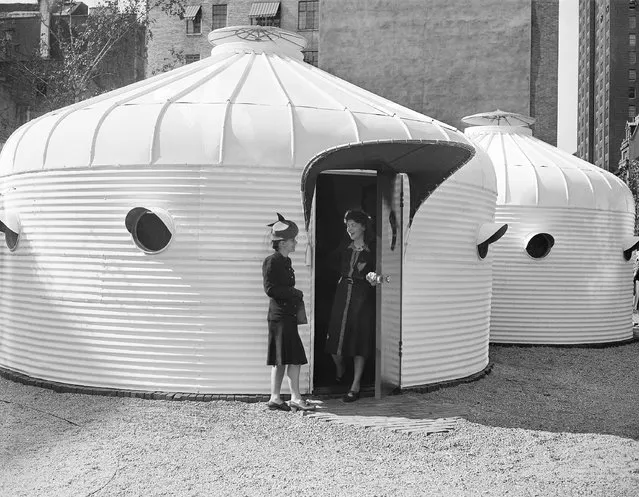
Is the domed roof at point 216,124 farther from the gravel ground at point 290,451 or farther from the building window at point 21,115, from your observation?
the building window at point 21,115

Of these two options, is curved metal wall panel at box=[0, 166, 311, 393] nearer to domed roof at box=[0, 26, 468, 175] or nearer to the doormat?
domed roof at box=[0, 26, 468, 175]

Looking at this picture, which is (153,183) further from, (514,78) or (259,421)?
(514,78)

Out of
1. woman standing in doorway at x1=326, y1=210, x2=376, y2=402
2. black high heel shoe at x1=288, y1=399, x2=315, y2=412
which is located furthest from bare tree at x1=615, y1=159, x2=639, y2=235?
black high heel shoe at x1=288, y1=399, x2=315, y2=412

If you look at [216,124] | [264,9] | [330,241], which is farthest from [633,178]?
[216,124]

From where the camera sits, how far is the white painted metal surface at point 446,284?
795 centimetres

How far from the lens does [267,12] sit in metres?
33.6

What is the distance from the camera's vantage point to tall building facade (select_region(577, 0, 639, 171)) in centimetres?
6925

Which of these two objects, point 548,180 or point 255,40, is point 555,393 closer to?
point 548,180

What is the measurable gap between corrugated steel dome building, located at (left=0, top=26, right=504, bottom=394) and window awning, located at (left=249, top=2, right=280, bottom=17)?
2688 cm

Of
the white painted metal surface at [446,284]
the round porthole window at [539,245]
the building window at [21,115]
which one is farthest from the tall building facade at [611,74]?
the white painted metal surface at [446,284]

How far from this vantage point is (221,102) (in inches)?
305

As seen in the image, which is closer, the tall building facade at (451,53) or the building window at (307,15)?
the tall building facade at (451,53)

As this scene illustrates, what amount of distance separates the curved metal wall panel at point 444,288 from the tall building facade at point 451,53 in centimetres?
1970

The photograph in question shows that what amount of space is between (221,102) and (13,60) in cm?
1928
